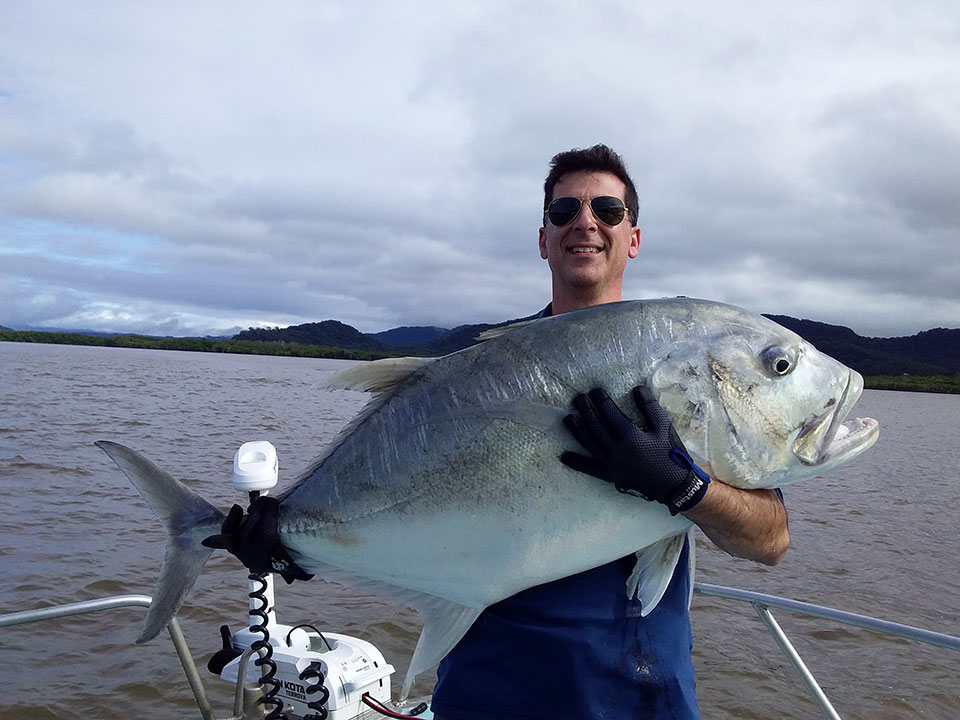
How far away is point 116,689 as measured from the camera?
24.3ft

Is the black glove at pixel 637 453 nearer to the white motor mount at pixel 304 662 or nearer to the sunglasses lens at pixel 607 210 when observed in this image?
the sunglasses lens at pixel 607 210

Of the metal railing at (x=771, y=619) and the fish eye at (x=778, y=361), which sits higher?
the fish eye at (x=778, y=361)

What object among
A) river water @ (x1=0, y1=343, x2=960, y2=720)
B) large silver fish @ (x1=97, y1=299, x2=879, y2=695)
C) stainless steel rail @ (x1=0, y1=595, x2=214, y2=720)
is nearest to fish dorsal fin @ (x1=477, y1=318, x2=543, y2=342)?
large silver fish @ (x1=97, y1=299, x2=879, y2=695)

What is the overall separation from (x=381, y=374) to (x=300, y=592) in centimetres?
852

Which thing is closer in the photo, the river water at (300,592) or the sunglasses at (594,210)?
the sunglasses at (594,210)

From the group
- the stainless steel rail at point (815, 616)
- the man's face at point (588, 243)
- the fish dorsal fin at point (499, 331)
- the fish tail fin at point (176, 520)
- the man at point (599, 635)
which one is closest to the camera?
the man at point (599, 635)

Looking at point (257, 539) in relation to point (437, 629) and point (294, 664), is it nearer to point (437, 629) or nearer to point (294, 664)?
point (437, 629)

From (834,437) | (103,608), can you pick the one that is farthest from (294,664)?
(834,437)

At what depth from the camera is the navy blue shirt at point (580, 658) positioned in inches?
96.6

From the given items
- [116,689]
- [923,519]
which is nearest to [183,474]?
[116,689]

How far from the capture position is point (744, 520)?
2.41 m

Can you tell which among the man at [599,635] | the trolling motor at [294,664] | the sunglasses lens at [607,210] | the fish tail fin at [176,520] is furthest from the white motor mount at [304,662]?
the sunglasses lens at [607,210]

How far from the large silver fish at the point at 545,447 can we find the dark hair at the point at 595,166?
3.90 feet

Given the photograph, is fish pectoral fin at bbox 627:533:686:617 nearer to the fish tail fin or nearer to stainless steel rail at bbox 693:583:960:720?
stainless steel rail at bbox 693:583:960:720
